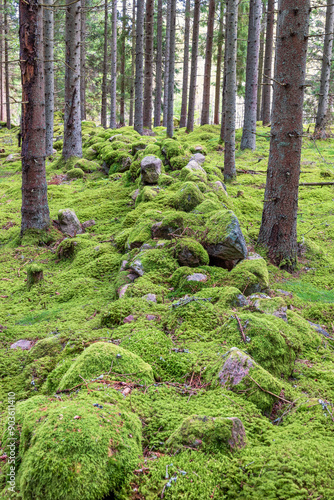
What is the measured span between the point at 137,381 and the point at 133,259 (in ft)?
8.82

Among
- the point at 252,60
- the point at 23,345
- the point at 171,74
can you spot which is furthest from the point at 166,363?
the point at 171,74

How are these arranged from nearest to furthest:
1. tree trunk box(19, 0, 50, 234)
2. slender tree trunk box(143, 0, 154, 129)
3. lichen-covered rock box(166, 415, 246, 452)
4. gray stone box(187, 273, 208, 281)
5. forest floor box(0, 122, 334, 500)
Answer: forest floor box(0, 122, 334, 500)
lichen-covered rock box(166, 415, 246, 452)
gray stone box(187, 273, 208, 281)
tree trunk box(19, 0, 50, 234)
slender tree trunk box(143, 0, 154, 129)

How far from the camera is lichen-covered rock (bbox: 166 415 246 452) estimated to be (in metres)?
2.05

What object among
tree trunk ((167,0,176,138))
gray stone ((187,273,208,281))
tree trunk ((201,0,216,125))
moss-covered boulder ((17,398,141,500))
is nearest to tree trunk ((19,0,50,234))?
gray stone ((187,273,208,281))

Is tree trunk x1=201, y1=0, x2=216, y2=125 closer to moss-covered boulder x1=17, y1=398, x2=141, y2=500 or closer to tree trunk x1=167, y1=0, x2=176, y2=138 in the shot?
tree trunk x1=167, y1=0, x2=176, y2=138

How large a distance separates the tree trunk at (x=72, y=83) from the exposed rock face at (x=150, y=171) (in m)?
5.27

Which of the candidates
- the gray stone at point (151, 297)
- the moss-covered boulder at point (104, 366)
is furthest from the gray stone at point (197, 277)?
the moss-covered boulder at point (104, 366)

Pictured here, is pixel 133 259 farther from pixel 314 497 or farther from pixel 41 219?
pixel 314 497

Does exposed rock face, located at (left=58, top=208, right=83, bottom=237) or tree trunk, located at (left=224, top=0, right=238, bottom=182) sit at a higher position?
tree trunk, located at (left=224, top=0, right=238, bottom=182)

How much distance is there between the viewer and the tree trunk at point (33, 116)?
6750 millimetres

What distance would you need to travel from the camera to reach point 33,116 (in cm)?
697

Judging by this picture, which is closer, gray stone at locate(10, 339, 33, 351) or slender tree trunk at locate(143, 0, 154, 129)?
gray stone at locate(10, 339, 33, 351)

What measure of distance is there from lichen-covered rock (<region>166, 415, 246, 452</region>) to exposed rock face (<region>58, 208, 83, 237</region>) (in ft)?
19.6

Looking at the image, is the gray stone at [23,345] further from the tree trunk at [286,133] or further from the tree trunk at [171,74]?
the tree trunk at [171,74]
